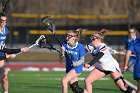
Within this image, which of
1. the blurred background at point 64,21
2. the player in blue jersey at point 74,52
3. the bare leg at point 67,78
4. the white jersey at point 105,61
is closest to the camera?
the bare leg at point 67,78

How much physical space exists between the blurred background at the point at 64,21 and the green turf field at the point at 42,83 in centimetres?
267

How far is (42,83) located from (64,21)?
65.5 ft

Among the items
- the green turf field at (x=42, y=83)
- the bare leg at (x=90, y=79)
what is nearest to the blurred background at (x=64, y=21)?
the green turf field at (x=42, y=83)

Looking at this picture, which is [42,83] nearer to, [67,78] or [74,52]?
[74,52]

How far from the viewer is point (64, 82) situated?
16.1 m

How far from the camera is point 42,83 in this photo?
2252cm

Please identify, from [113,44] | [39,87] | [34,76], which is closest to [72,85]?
[39,87]

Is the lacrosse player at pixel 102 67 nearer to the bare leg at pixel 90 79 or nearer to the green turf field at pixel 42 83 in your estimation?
the bare leg at pixel 90 79

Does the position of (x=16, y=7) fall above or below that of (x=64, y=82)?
above

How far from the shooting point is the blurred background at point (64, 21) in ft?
115

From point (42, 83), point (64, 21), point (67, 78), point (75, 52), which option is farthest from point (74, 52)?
point (64, 21)

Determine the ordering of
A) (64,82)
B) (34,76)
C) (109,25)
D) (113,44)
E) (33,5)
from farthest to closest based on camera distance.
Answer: (33,5) → (109,25) → (113,44) → (34,76) → (64,82)

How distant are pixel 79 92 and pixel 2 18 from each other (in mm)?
2924

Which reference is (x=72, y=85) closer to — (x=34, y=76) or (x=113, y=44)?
(x=34, y=76)
